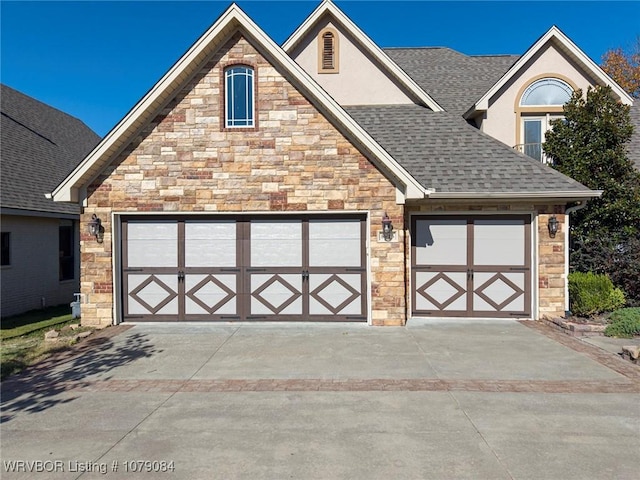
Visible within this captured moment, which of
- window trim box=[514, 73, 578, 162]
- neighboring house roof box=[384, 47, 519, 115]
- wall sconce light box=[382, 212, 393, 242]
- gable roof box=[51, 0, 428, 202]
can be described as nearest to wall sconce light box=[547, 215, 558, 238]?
window trim box=[514, 73, 578, 162]

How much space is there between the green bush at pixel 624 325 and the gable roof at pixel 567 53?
6671mm

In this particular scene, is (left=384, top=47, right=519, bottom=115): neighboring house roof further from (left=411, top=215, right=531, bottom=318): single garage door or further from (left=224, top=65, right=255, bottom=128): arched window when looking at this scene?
(left=224, top=65, right=255, bottom=128): arched window

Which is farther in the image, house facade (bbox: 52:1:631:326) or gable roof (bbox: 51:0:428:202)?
house facade (bbox: 52:1:631:326)

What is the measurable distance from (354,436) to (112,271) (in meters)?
7.76

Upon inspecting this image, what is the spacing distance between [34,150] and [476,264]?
16034 mm

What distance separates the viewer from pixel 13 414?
5398 millimetres

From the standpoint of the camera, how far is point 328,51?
13859mm

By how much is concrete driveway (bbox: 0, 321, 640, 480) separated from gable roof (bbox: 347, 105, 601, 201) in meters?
3.36

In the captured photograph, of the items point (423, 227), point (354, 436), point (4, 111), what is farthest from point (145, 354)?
point (4, 111)

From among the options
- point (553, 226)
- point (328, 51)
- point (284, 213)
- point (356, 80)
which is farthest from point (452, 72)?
point (284, 213)

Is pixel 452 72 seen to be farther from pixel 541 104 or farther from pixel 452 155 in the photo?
pixel 452 155

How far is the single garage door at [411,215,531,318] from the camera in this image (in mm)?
10484

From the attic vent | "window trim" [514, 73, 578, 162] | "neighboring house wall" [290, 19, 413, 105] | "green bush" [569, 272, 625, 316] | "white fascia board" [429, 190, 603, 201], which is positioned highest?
the attic vent

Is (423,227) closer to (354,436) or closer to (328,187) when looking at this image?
(328,187)
